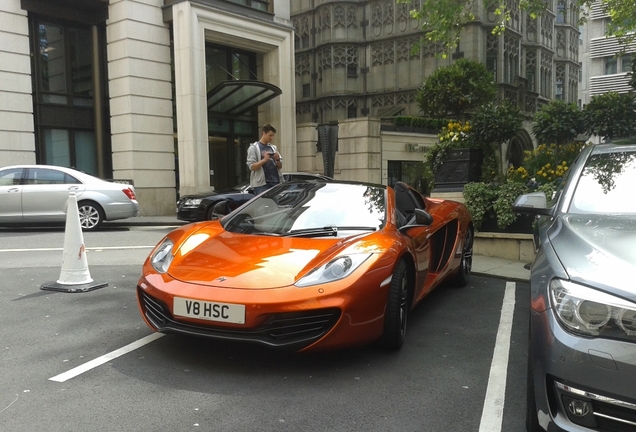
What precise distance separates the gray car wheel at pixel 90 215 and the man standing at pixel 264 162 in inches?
218

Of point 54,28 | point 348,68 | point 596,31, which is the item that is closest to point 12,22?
point 54,28

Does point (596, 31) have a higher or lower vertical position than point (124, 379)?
higher

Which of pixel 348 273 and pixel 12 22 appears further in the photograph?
pixel 12 22

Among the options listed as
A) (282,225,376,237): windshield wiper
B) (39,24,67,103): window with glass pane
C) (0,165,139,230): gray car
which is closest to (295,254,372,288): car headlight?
(282,225,376,237): windshield wiper

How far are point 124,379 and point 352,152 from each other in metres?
18.1

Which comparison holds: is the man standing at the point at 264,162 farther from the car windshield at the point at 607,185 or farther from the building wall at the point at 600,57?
the building wall at the point at 600,57

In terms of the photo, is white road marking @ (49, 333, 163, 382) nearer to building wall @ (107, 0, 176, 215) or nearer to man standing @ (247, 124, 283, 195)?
man standing @ (247, 124, 283, 195)

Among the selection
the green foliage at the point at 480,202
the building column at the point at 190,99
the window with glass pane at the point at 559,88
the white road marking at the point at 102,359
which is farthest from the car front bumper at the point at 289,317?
the window with glass pane at the point at 559,88

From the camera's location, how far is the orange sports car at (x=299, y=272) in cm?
332

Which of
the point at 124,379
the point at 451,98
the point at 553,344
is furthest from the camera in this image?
the point at 451,98

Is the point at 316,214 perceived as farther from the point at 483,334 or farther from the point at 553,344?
the point at 553,344

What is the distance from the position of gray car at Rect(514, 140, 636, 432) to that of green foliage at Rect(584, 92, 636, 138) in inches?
323

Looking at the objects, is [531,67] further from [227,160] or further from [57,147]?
[57,147]

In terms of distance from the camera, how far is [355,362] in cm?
371
